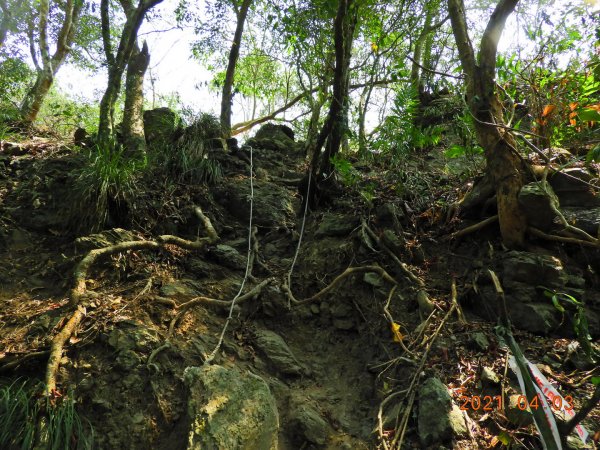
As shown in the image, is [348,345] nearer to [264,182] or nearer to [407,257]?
[407,257]

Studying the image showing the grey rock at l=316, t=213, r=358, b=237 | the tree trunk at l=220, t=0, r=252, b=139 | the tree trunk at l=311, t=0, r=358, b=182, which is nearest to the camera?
the tree trunk at l=311, t=0, r=358, b=182

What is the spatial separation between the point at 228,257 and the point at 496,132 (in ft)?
10.9

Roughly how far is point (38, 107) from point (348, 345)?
7826mm

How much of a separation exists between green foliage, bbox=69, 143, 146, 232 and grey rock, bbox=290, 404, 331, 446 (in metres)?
2.96

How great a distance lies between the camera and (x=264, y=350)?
370cm

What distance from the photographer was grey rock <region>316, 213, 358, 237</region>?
497 centimetres

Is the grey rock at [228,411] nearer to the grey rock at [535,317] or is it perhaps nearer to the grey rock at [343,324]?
the grey rock at [343,324]

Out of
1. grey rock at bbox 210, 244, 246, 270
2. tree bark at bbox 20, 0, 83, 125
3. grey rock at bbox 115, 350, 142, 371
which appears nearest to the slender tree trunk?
tree bark at bbox 20, 0, 83, 125

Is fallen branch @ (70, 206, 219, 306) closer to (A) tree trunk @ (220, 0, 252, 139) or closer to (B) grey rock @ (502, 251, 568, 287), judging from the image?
(B) grey rock @ (502, 251, 568, 287)

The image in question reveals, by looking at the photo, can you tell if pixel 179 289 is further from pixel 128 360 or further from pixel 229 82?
pixel 229 82

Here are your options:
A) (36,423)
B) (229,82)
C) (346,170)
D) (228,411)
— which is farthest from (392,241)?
(229,82)

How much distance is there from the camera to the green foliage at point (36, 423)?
7.98 ft

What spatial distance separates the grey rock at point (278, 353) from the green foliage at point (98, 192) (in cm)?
224

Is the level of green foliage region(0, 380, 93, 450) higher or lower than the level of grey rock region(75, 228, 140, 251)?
lower
